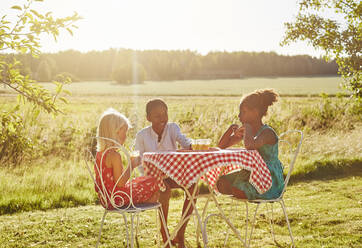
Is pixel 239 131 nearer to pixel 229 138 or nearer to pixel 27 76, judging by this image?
pixel 229 138

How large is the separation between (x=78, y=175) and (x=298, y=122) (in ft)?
21.3

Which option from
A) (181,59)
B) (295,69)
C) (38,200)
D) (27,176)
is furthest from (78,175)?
(181,59)

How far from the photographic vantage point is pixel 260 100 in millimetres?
3934

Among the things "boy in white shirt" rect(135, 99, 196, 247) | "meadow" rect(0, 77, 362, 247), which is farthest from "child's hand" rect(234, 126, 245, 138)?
"boy in white shirt" rect(135, 99, 196, 247)

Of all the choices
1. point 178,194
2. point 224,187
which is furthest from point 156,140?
point 178,194

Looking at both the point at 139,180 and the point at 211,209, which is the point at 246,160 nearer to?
the point at 139,180

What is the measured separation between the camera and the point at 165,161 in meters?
3.36

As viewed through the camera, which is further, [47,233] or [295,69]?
[295,69]

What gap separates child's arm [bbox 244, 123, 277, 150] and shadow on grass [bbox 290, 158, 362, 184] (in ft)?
14.2

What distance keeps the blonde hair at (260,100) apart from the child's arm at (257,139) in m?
0.25

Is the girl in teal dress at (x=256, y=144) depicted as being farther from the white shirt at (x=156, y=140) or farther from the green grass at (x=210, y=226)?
the green grass at (x=210, y=226)

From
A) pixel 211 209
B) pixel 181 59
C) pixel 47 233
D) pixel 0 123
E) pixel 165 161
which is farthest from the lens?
pixel 181 59

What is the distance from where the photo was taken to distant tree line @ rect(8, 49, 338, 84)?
75625mm

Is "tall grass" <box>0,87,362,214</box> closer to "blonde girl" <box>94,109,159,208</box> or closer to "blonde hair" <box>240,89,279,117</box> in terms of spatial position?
"blonde girl" <box>94,109,159,208</box>
